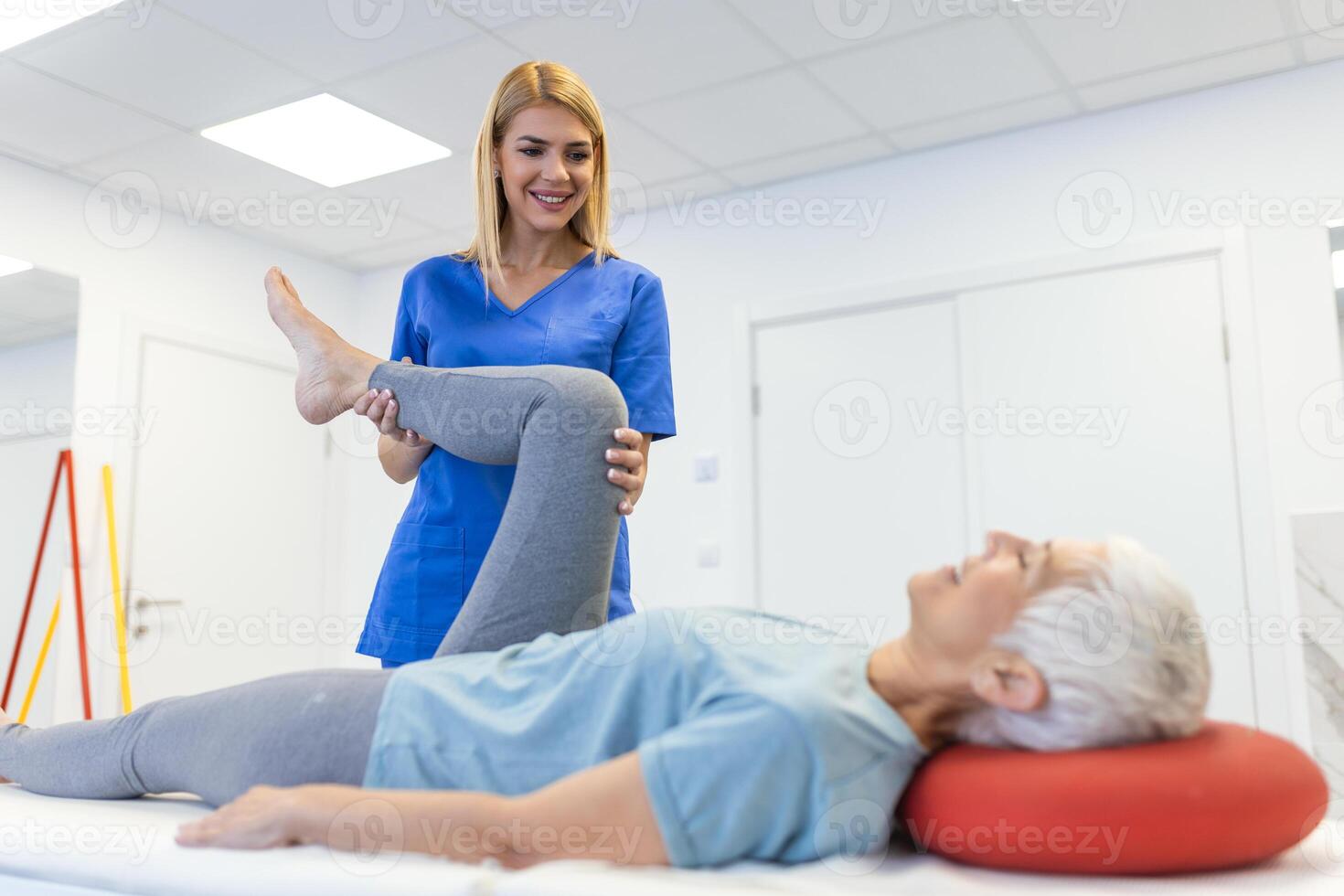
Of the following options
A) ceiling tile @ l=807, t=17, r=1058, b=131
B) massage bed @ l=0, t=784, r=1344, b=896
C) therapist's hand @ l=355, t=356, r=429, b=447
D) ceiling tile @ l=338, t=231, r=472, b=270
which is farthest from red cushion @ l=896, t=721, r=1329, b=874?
ceiling tile @ l=338, t=231, r=472, b=270

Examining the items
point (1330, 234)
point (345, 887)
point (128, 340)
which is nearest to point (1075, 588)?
point (345, 887)

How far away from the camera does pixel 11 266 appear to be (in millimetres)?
3734

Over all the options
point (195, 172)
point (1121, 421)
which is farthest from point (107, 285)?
point (1121, 421)

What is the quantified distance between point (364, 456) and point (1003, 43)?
3.24m

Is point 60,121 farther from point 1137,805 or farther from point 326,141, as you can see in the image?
point 1137,805

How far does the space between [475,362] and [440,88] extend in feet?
6.36

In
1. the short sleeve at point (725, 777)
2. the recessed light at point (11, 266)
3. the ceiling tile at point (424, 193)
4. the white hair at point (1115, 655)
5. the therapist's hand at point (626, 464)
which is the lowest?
the short sleeve at point (725, 777)

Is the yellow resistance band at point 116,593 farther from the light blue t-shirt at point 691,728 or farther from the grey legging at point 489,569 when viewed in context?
the light blue t-shirt at point 691,728

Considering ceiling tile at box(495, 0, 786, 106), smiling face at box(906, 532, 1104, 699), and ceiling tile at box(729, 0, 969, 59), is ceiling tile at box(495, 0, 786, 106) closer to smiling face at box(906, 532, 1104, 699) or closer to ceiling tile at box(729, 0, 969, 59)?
ceiling tile at box(729, 0, 969, 59)

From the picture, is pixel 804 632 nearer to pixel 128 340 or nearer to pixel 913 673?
pixel 913 673

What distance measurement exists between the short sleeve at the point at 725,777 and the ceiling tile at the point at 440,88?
2.47 meters

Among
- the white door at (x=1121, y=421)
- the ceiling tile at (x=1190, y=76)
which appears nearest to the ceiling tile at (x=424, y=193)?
the white door at (x=1121, y=421)

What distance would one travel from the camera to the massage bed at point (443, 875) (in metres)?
0.91

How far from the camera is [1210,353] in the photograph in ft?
10.8
